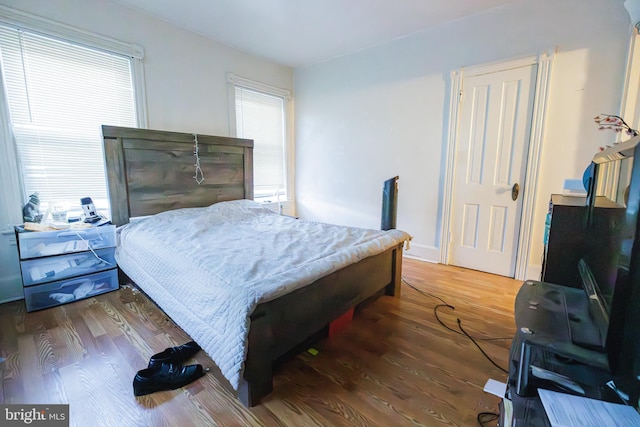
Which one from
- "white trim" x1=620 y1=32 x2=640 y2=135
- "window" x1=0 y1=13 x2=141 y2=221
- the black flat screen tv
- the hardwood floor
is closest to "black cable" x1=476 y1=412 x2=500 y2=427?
the hardwood floor

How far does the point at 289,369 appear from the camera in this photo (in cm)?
158

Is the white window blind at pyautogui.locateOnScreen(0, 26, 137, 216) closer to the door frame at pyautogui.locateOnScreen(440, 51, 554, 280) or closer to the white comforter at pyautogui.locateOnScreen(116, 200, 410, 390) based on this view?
the white comforter at pyautogui.locateOnScreen(116, 200, 410, 390)

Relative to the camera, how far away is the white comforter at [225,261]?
130cm

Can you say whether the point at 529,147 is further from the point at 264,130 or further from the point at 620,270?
the point at 264,130

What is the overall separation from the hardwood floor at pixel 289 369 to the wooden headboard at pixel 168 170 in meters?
0.96

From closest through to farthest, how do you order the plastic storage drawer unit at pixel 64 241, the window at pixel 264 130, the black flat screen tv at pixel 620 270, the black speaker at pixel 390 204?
the black flat screen tv at pixel 620 270, the plastic storage drawer unit at pixel 64 241, the black speaker at pixel 390 204, the window at pixel 264 130

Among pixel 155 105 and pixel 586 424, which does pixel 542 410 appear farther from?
pixel 155 105

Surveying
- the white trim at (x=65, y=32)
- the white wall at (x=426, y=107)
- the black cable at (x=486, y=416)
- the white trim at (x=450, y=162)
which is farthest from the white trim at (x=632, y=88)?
A: the white trim at (x=65, y=32)

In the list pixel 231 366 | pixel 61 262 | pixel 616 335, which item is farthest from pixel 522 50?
pixel 61 262

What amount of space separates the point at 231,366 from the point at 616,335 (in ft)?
4.37

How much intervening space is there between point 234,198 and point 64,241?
5.51 feet

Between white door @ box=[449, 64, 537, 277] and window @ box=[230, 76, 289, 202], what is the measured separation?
8.22 ft

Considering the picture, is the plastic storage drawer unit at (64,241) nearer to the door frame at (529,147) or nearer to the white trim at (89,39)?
the white trim at (89,39)

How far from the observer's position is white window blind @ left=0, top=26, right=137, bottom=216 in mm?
2186
